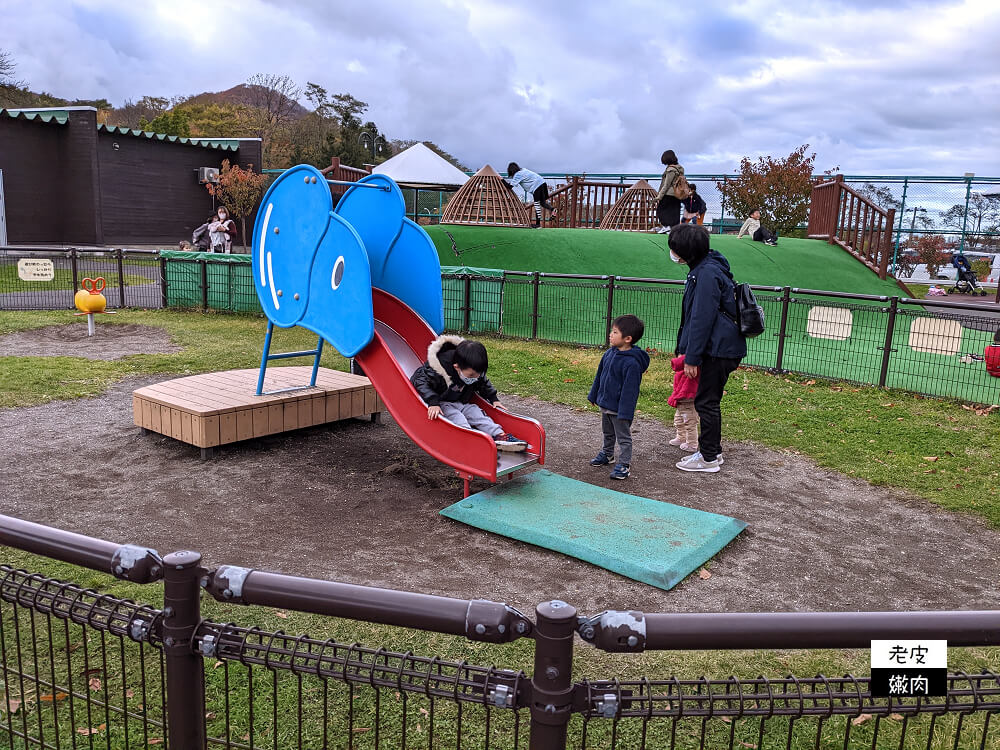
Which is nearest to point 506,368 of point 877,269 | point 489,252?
point 489,252

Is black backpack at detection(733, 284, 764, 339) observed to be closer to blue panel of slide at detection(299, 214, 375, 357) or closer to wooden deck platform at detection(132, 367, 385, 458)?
blue panel of slide at detection(299, 214, 375, 357)

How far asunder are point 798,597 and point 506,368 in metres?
6.42

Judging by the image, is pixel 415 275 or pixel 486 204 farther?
pixel 486 204

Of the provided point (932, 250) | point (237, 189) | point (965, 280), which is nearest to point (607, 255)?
point (965, 280)

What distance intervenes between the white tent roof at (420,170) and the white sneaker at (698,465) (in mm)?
18592

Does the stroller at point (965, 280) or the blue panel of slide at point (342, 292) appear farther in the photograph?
the stroller at point (965, 280)

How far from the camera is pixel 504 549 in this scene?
15.4 ft

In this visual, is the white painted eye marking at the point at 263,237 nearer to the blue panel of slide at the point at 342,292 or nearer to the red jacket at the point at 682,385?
the blue panel of slide at the point at 342,292

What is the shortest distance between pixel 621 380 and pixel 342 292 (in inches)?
89.3

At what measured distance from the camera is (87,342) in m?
11.5

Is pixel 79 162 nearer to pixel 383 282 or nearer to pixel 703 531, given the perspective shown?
pixel 383 282

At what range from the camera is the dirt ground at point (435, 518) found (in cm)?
427

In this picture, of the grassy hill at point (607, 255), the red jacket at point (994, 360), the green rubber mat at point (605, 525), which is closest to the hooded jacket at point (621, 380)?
the green rubber mat at point (605, 525)

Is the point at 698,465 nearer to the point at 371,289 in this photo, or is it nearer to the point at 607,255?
the point at 371,289
